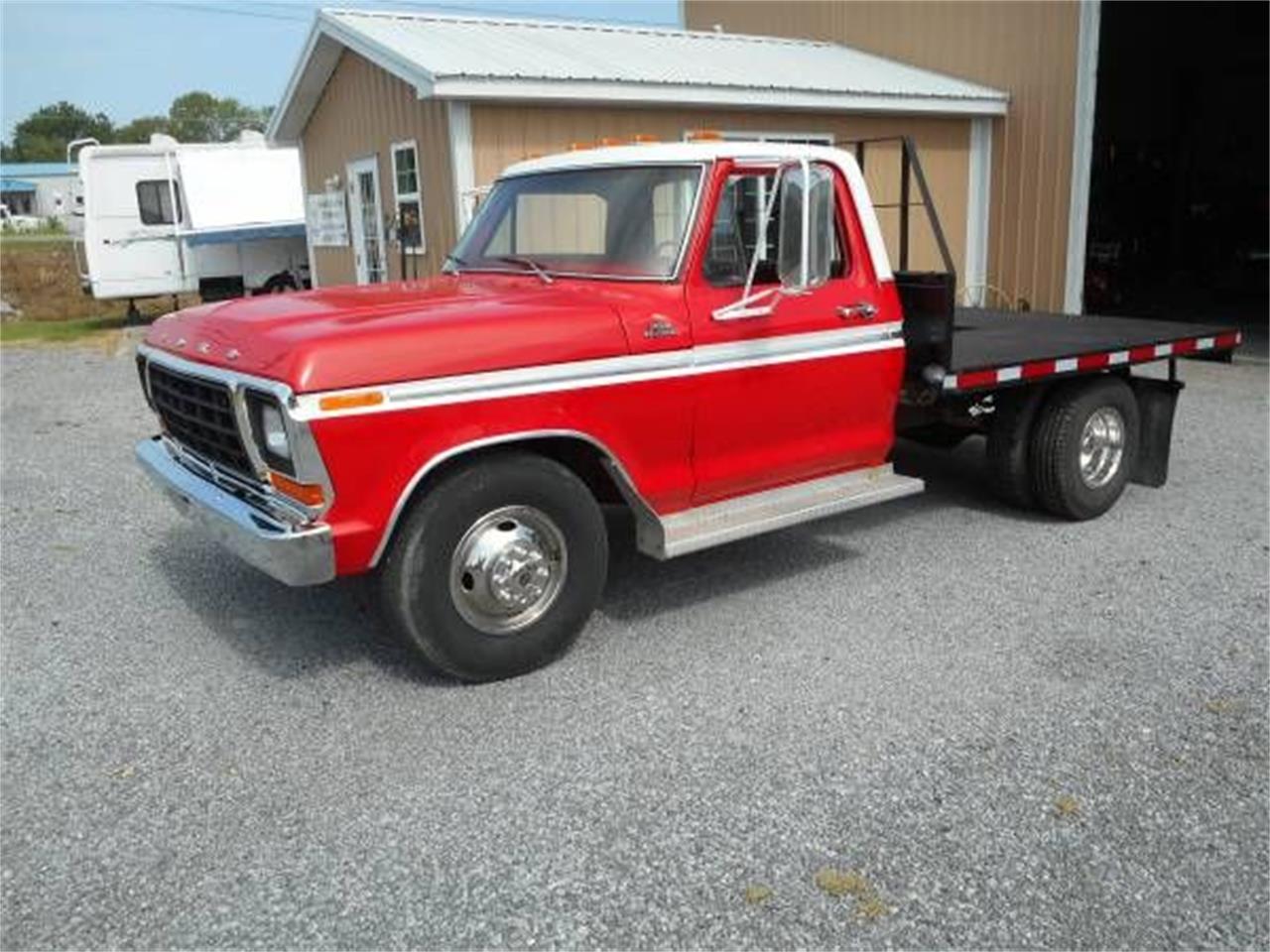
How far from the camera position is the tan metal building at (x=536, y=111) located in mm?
10961

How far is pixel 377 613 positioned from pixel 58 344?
14689 mm

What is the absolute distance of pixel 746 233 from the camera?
16.0 ft

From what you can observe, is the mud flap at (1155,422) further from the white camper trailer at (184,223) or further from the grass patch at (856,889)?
the white camper trailer at (184,223)

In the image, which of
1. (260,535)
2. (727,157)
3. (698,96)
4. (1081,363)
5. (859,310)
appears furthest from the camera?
(698,96)

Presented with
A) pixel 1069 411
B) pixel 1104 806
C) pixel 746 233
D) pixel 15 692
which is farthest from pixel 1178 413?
pixel 15 692

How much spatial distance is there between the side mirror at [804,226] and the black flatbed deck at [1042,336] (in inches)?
51.6

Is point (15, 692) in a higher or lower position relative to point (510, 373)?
lower

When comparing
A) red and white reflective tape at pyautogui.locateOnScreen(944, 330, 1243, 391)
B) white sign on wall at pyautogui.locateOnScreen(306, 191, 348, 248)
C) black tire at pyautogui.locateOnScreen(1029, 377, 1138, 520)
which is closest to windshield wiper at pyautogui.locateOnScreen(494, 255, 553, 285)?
red and white reflective tape at pyautogui.locateOnScreen(944, 330, 1243, 391)

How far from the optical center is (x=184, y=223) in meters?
19.4

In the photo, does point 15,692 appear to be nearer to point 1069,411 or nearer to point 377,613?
point 377,613

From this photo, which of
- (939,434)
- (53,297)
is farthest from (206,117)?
(939,434)

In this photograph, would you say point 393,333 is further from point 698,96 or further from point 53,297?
point 53,297

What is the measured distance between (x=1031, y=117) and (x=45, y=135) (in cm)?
13403

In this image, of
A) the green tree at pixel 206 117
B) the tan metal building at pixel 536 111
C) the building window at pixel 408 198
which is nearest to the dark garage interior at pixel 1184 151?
the tan metal building at pixel 536 111
